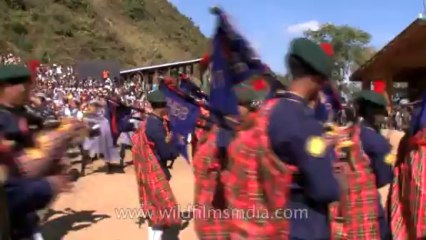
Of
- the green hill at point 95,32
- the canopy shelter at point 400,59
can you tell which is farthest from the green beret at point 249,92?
the green hill at point 95,32

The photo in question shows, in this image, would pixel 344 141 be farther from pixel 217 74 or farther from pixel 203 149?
pixel 203 149

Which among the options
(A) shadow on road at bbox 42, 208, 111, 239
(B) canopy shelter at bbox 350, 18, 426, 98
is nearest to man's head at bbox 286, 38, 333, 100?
(A) shadow on road at bbox 42, 208, 111, 239

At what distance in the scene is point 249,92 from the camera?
500 centimetres

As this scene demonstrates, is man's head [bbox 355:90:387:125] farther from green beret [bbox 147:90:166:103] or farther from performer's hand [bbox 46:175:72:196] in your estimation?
green beret [bbox 147:90:166:103]

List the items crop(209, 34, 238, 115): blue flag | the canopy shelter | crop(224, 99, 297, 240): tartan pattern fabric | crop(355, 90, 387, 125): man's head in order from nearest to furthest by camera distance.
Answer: crop(224, 99, 297, 240): tartan pattern fabric → crop(209, 34, 238, 115): blue flag → crop(355, 90, 387, 125): man's head → the canopy shelter

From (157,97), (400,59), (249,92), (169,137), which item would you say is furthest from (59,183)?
(400,59)

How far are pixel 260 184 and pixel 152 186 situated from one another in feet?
14.0

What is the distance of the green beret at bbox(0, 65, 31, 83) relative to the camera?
4.06m

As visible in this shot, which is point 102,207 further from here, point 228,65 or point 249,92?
point 228,65

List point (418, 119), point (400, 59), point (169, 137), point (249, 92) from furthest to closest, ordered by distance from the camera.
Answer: point (400, 59) < point (169, 137) < point (249, 92) < point (418, 119)

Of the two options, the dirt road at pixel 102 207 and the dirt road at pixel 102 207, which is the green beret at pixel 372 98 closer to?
the dirt road at pixel 102 207

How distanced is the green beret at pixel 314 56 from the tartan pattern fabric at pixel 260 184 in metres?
0.27

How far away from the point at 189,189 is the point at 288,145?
9.43 metres

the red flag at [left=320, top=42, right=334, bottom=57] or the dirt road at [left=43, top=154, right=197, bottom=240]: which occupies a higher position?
the red flag at [left=320, top=42, right=334, bottom=57]
